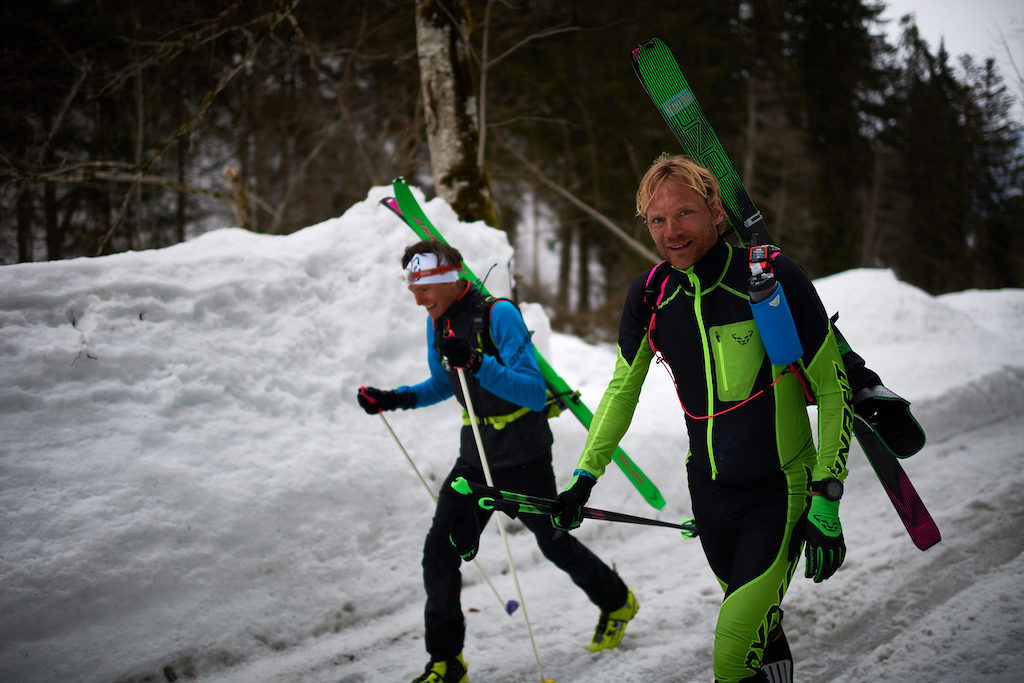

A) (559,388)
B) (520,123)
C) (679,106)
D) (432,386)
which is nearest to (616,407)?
(559,388)

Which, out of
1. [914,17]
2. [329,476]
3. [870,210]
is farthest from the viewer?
[870,210]

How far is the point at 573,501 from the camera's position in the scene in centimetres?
255

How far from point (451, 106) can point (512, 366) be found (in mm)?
4423

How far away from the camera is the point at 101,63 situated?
1229cm

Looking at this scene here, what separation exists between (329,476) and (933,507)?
4.95 metres

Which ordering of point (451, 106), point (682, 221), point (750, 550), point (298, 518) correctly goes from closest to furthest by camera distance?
point (750, 550), point (682, 221), point (298, 518), point (451, 106)

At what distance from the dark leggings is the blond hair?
3.59 feet

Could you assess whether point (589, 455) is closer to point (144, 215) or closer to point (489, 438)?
point (489, 438)

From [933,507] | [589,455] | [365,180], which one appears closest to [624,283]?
[365,180]

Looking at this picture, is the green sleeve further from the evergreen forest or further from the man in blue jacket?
the evergreen forest

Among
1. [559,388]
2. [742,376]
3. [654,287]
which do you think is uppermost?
[654,287]

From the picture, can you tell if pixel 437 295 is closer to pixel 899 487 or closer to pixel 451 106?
pixel 899 487

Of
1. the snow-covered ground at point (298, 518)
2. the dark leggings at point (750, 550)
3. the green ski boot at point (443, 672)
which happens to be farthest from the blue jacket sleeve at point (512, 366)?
the snow-covered ground at point (298, 518)

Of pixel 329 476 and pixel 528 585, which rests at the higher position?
pixel 329 476
